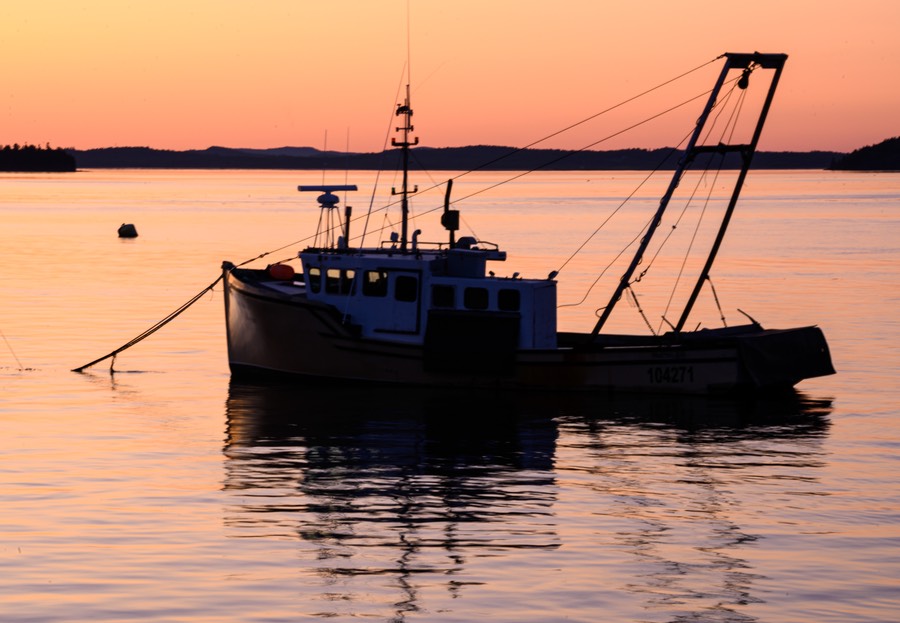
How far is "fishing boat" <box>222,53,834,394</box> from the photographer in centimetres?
3366

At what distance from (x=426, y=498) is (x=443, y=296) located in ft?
Result: 39.8

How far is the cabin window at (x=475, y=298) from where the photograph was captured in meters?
33.9

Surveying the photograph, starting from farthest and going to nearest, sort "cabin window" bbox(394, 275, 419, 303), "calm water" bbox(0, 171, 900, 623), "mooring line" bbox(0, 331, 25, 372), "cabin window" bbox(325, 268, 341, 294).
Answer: "mooring line" bbox(0, 331, 25, 372), "cabin window" bbox(325, 268, 341, 294), "cabin window" bbox(394, 275, 419, 303), "calm water" bbox(0, 171, 900, 623)

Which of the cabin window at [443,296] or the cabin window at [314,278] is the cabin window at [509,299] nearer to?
the cabin window at [443,296]

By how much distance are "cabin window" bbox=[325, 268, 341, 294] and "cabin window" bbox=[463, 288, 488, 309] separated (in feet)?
11.7

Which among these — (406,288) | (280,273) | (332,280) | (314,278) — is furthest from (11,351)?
(406,288)

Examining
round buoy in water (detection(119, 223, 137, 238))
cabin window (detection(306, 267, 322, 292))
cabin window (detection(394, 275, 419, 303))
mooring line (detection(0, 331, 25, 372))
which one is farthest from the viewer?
round buoy in water (detection(119, 223, 137, 238))

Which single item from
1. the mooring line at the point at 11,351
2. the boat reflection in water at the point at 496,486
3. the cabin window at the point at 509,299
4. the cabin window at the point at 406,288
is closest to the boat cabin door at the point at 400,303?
the cabin window at the point at 406,288

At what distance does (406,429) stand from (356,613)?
541 inches

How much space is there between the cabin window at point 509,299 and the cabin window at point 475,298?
0.36m

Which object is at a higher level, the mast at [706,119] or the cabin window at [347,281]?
the mast at [706,119]

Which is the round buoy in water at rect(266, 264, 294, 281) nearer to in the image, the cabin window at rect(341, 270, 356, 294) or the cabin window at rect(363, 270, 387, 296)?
the cabin window at rect(341, 270, 356, 294)

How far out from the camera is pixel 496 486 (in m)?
23.7

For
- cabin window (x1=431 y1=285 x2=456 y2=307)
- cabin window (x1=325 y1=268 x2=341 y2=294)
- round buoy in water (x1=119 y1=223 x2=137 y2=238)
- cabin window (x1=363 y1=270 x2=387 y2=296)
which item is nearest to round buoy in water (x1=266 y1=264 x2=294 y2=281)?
cabin window (x1=325 y1=268 x2=341 y2=294)
